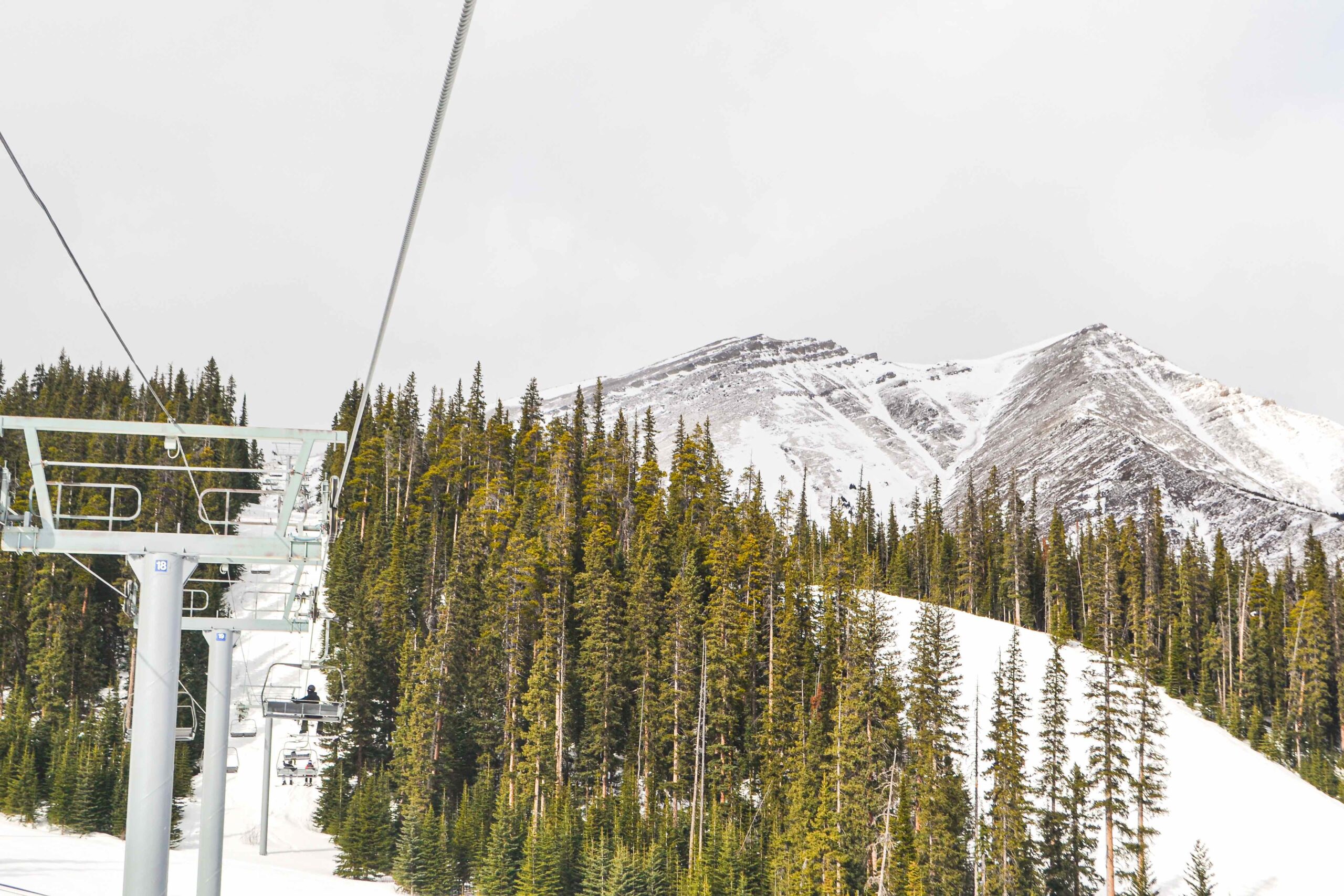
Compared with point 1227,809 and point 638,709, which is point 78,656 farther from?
point 1227,809

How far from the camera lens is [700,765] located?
177 feet

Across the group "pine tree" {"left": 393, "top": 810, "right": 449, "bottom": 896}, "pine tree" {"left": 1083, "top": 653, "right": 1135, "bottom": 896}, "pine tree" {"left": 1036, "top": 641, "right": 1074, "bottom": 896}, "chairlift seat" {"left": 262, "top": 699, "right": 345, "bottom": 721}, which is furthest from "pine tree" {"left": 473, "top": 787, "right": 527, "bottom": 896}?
"pine tree" {"left": 1083, "top": 653, "right": 1135, "bottom": 896}

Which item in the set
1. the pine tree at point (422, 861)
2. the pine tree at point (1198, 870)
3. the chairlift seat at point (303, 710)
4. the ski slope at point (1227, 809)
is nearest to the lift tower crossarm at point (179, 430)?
the chairlift seat at point (303, 710)

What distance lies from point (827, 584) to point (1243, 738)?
1537 inches

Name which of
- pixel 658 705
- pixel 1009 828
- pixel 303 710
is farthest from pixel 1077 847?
pixel 303 710

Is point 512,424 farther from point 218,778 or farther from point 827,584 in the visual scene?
point 218,778

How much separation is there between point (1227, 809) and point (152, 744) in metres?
64.2

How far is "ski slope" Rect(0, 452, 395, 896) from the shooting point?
38281mm

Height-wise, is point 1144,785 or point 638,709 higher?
point 638,709

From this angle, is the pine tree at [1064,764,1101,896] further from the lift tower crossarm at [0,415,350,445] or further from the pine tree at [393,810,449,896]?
the lift tower crossarm at [0,415,350,445]

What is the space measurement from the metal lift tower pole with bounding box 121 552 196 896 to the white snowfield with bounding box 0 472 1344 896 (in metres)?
31.2

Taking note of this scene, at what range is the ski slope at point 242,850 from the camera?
38281mm

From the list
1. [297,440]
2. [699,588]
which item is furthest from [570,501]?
[297,440]

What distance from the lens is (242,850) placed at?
5172 cm
